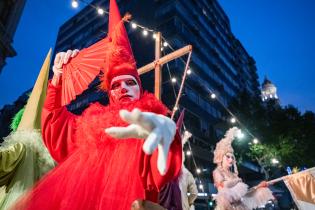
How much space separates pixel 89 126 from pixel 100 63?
0.83 metres

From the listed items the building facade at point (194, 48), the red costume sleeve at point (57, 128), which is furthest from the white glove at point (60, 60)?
the building facade at point (194, 48)

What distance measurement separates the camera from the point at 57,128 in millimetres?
1995

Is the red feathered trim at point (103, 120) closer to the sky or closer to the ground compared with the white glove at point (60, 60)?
closer to the ground

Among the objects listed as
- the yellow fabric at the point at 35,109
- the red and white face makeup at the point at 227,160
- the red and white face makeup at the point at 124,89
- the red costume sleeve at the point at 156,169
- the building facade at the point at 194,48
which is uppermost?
the building facade at the point at 194,48

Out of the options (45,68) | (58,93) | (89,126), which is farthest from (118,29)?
(45,68)

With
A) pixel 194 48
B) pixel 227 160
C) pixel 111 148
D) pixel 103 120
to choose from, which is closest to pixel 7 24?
pixel 227 160

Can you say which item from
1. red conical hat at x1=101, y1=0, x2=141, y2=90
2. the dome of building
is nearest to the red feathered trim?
red conical hat at x1=101, y1=0, x2=141, y2=90

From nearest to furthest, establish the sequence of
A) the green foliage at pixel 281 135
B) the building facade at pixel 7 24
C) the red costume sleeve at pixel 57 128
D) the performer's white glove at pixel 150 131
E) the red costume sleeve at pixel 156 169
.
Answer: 1. the performer's white glove at pixel 150 131
2. the red costume sleeve at pixel 156 169
3. the red costume sleeve at pixel 57 128
4. the building facade at pixel 7 24
5. the green foliage at pixel 281 135

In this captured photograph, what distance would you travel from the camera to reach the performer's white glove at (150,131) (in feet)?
3.60

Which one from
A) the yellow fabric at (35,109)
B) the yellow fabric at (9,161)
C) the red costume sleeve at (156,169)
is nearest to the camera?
the red costume sleeve at (156,169)

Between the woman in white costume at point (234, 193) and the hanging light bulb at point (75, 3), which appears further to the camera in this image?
the hanging light bulb at point (75, 3)

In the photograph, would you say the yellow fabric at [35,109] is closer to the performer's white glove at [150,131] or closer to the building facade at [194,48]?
the performer's white glove at [150,131]

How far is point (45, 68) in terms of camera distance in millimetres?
3543

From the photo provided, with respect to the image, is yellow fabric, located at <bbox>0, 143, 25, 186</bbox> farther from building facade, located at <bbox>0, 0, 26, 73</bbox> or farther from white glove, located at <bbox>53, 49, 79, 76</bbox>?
building facade, located at <bbox>0, 0, 26, 73</bbox>
